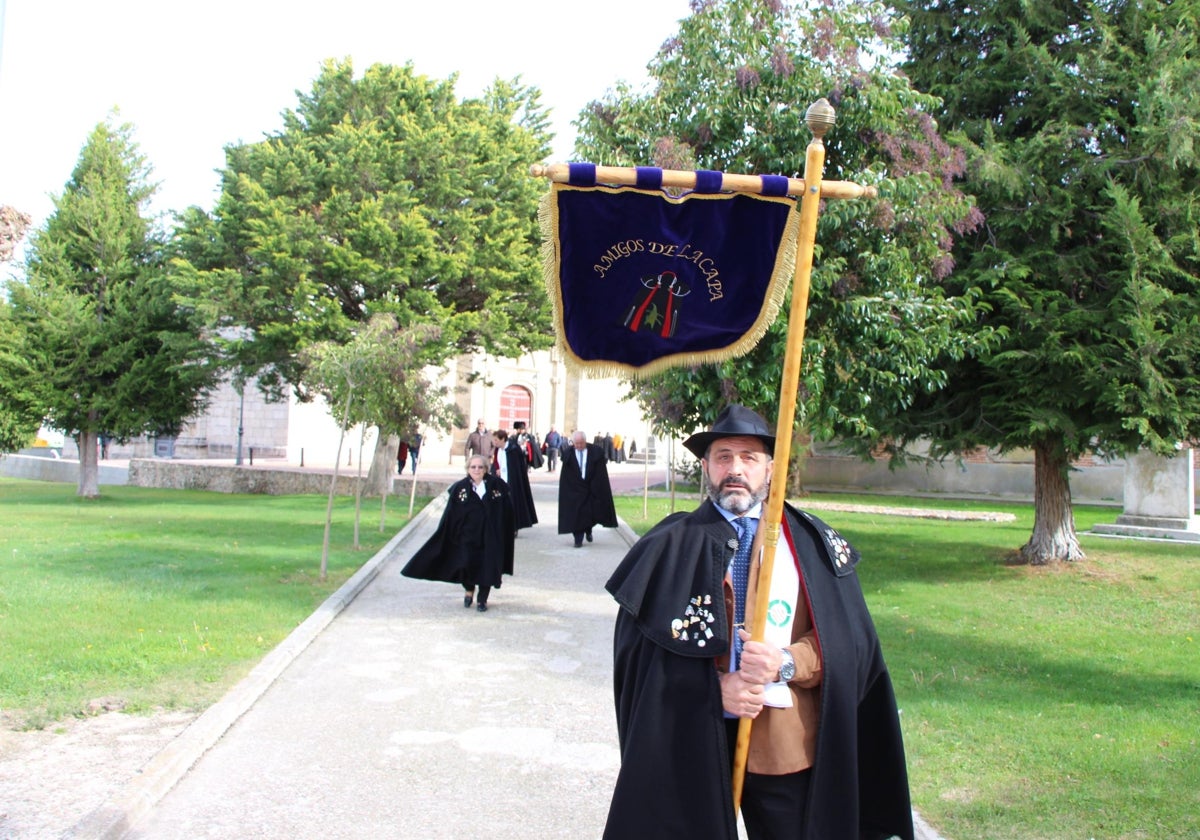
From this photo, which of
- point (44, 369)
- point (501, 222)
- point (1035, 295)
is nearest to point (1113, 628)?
point (1035, 295)

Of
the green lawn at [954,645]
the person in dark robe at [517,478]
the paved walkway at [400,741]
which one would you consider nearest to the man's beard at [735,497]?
the paved walkway at [400,741]

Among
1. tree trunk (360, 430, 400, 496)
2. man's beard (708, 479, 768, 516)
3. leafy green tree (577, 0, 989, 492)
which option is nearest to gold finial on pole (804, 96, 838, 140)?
man's beard (708, 479, 768, 516)

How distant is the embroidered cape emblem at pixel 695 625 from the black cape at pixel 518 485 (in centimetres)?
1408

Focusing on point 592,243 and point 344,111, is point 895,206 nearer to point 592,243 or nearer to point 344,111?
point 592,243

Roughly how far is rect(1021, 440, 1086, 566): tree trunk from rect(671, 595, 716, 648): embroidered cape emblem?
41.1 feet

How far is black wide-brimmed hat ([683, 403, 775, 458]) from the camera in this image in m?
3.48

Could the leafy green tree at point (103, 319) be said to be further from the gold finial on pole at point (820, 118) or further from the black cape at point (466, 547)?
the gold finial on pole at point (820, 118)

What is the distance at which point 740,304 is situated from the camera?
4254mm

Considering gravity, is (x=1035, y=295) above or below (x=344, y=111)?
below

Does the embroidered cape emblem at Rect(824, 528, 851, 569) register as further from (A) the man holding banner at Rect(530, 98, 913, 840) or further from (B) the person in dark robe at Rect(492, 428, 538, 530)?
(B) the person in dark robe at Rect(492, 428, 538, 530)

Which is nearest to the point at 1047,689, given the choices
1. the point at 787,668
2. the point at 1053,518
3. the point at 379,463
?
the point at 787,668

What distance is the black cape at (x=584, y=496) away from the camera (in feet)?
55.8

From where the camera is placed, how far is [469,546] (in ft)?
36.9

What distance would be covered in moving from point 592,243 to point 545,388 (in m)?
50.5
